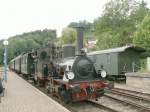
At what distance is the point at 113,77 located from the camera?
97.9 ft

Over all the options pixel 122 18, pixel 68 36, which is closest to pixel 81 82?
pixel 122 18

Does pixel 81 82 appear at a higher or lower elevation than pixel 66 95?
higher

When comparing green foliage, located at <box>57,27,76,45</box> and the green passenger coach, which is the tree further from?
the green passenger coach

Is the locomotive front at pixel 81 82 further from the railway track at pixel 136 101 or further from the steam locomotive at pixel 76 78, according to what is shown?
the railway track at pixel 136 101

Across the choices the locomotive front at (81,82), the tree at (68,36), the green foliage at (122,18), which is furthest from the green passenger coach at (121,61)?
the tree at (68,36)

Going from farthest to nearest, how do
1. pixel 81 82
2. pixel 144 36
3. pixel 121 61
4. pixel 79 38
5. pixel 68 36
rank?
pixel 68 36 < pixel 144 36 < pixel 121 61 < pixel 79 38 < pixel 81 82

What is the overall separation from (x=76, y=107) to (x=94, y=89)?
1195mm

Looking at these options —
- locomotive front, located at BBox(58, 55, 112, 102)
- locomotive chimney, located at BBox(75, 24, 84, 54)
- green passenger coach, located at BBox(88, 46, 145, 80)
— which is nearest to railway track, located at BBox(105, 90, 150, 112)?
locomotive front, located at BBox(58, 55, 112, 102)

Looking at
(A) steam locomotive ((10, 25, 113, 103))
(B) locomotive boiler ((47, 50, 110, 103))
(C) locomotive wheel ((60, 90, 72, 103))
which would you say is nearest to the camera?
(B) locomotive boiler ((47, 50, 110, 103))

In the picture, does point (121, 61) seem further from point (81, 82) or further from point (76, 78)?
point (81, 82)

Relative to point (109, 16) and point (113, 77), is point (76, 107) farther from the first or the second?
point (109, 16)

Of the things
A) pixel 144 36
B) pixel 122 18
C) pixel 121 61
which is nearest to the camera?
pixel 121 61

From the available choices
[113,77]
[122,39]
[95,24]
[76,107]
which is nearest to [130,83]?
[113,77]

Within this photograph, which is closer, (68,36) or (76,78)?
(76,78)
